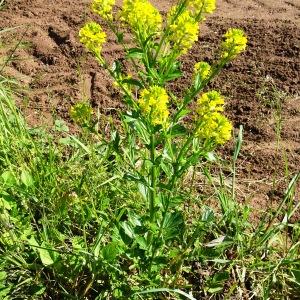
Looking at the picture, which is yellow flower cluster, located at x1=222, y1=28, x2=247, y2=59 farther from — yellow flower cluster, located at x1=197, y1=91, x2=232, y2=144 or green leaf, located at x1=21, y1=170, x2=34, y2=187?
green leaf, located at x1=21, y1=170, x2=34, y2=187

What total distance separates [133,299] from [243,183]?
3.35 ft

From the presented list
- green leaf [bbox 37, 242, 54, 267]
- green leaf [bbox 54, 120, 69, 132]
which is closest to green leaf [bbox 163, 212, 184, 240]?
green leaf [bbox 37, 242, 54, 267]

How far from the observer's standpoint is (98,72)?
3561mm

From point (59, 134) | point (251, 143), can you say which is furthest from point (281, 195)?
point (59, 134)

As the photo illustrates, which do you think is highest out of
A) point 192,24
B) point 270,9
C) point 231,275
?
point 192,24

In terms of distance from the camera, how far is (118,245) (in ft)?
6.91

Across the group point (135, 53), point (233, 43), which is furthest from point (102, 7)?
point (233, 43)

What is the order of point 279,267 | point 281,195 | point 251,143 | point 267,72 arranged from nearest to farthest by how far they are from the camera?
point 279,267 < point 281,195 < point 251,143 < point 267,72

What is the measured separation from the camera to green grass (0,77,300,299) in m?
2.10

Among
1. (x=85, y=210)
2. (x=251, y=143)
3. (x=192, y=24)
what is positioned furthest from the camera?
(x=251, y=143)

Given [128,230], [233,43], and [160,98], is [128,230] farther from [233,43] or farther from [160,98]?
[233,43]

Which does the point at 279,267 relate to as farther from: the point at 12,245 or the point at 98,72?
the point at 98,72

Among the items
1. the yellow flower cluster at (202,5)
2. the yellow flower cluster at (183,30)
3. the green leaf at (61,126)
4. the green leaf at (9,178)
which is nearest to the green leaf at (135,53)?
the yellow flower cluster at (183,30)

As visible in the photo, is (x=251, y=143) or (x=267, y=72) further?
(x=267, y=72)
